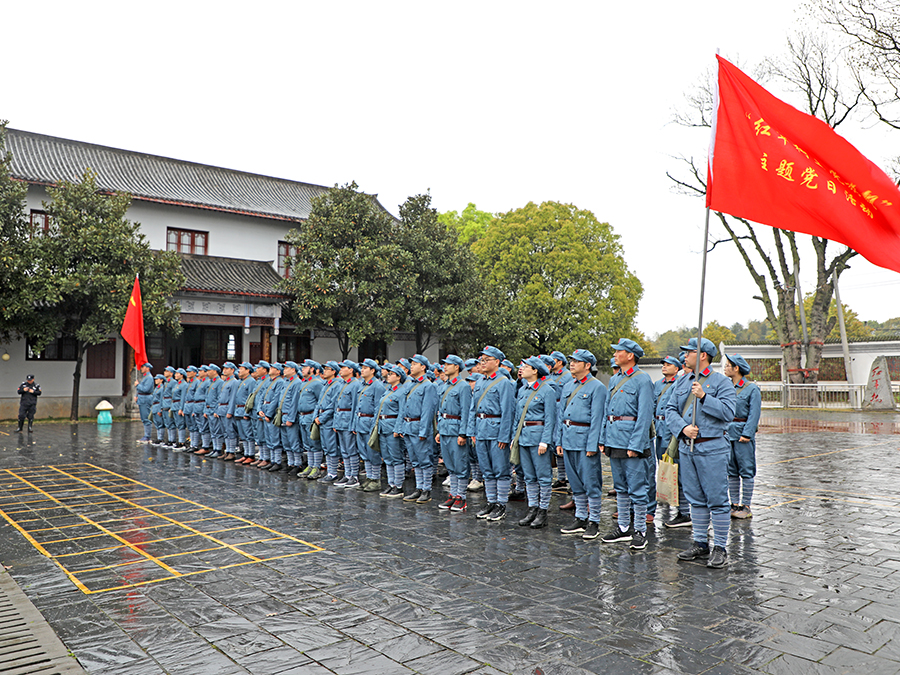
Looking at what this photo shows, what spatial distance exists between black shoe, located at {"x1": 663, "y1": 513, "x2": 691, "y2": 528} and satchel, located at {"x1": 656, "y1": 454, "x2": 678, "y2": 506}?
43cm

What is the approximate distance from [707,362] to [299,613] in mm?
4385

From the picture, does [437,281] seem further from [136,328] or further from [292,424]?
[292,424]

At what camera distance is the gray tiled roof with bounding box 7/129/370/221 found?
23734 mm

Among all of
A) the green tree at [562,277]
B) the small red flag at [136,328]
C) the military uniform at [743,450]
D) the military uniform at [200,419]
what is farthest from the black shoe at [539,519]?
the green tree at [562,277]

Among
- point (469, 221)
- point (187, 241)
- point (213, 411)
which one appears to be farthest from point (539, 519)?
point (469, 221)

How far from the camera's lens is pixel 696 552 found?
589 cm

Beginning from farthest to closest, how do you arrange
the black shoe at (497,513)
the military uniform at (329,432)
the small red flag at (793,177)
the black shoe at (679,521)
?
the military uniform at (329,432) < the black shoe at (497,513) < the black shoe at (679,521) < the small red flag at (793,177)

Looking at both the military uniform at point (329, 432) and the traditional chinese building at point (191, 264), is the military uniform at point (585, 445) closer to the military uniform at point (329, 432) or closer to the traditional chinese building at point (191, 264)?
the military uniform at point (329, 432)

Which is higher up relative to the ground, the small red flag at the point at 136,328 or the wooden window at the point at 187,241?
the wooden window at the point at 187,241

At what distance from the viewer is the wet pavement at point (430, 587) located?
154 inches

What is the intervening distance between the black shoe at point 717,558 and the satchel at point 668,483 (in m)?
1.06

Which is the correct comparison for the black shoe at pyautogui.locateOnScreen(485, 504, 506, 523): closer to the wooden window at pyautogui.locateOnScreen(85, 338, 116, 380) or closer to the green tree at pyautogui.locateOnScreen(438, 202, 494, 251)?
the wooden window at pyautogui.locateOnScreen(85, 338, 116, 380)

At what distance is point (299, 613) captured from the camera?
4629 millimetres

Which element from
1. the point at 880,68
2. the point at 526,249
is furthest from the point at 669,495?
the point at 526,249
